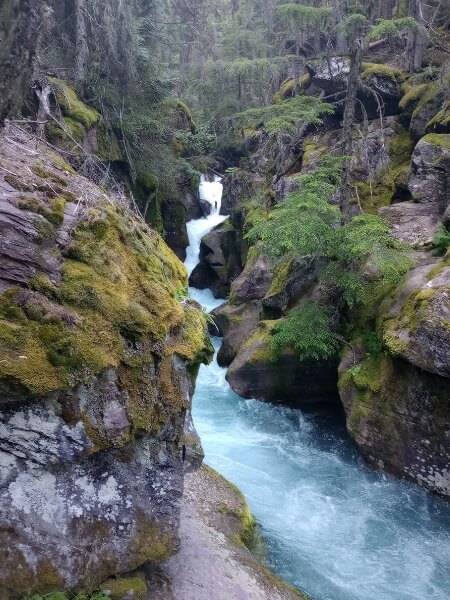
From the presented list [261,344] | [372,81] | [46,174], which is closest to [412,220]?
[261,344]

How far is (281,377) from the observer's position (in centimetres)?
1216

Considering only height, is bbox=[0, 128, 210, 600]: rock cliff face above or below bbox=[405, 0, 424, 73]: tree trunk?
below

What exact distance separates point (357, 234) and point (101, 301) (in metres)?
6.99

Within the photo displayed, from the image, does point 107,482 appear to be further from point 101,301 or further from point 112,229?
point 112,229

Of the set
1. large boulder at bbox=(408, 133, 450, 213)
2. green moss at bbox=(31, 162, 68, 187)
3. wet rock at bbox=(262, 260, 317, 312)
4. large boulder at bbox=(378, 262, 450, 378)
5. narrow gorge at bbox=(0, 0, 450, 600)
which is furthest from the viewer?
wet rock at bbox=(262, 260, 317, 312)

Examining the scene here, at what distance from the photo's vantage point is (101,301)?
473 cm

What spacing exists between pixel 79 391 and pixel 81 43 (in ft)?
39.1

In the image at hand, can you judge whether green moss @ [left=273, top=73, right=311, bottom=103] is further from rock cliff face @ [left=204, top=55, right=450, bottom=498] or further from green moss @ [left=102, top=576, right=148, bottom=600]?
green moss @ [left=102, top=576, right=148, bottom=600]

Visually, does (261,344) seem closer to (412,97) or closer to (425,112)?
(425,112)

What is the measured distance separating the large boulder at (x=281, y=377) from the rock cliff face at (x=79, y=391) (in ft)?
22.0

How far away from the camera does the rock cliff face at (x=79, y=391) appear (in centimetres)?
416

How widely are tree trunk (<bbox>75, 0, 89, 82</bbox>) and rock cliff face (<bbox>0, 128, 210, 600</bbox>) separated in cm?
890

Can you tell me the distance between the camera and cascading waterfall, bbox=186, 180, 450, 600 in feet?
23.1

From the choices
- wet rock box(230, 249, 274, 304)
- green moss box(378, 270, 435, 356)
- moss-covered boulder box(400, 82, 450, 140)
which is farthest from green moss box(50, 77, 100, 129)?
moss-covered boulder box(400, 82, 450, 140)
